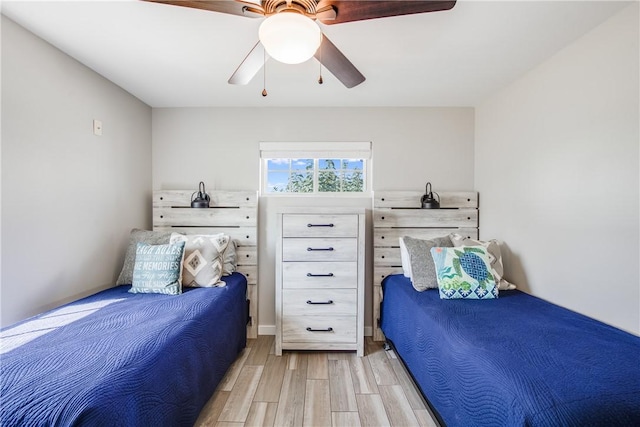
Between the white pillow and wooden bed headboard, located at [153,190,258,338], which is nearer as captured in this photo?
the white pillow

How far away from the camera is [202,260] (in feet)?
7.68

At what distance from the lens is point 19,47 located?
165cm

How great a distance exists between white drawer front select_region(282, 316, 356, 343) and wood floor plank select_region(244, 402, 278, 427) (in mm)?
682

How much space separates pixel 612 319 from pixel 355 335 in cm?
164

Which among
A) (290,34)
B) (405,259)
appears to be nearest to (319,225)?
(405,259)

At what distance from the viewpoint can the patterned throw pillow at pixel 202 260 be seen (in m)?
2.29

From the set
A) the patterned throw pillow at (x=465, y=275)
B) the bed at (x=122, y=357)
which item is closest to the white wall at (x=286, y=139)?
the patterned throw pillow at (x=465, y=275)

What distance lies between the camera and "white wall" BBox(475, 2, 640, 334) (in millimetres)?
1511

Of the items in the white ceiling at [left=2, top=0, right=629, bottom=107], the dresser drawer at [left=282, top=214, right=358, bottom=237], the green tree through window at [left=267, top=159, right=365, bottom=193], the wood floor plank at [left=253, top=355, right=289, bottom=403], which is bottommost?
the wood floor plank at [left=253, top=355, right=289, bottom=403]

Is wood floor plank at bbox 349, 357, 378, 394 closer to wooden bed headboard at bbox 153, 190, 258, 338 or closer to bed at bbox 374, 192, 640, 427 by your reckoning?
bed at bbox 374, 192, 640, 427

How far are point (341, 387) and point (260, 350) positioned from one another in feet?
2.84

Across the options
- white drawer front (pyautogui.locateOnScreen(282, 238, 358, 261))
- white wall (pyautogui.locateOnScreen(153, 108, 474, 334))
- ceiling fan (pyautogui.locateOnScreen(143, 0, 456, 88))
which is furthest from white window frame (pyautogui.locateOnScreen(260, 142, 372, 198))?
ceiling fan (pyautogui.locateOnScreen(143, 0, 456, 88))

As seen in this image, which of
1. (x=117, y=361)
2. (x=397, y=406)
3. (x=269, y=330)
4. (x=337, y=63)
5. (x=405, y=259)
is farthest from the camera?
(x=269, y=330)

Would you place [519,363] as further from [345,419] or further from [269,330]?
[269,330]
